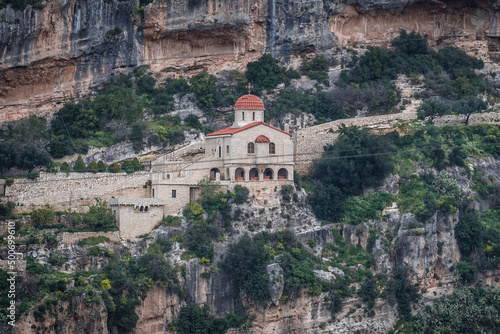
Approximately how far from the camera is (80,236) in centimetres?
6619

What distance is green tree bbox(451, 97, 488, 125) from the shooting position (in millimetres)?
83500

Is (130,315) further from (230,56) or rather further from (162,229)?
(230,56)

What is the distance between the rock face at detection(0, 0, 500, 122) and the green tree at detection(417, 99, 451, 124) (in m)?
10.2

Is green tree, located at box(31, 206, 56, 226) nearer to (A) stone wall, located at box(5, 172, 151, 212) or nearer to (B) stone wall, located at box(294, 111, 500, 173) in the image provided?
(A) stone wall, located at box(5, 172, 151, 212)

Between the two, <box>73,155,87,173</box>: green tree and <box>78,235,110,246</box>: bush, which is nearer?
<box>78,235,110,246</box>: bush

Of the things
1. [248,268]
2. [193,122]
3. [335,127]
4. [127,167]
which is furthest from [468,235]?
[127,167]

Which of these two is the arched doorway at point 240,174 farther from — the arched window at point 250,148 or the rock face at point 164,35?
the rock face at point 164,35

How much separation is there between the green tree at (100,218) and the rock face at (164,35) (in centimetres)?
1804

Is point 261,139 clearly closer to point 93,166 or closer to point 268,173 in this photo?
point 268,173

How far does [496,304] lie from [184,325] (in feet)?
67.3

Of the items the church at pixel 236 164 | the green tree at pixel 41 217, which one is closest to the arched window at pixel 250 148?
the church at pixel 236 164

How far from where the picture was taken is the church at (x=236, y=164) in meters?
71.5

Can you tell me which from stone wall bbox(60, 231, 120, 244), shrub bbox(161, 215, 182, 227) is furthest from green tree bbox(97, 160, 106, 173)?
stone wall bbox(60, 231, 120, 244)

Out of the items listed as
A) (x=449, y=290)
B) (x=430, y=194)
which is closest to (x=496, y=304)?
(x=449, y=290)
